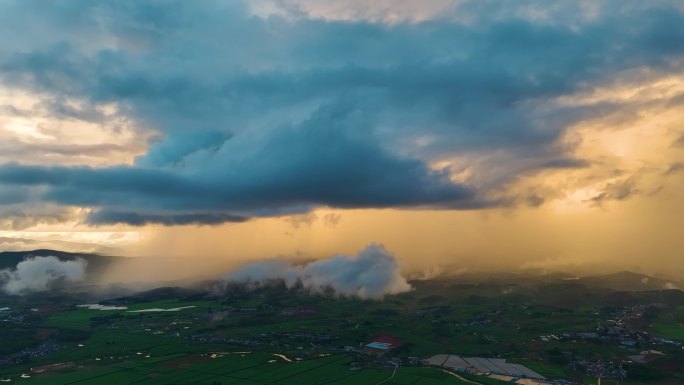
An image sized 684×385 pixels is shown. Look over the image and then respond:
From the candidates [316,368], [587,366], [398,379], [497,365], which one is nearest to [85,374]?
[316,368]

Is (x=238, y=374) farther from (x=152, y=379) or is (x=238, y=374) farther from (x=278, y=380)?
(x=152, y=379)

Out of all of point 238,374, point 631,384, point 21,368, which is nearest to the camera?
point 631,384

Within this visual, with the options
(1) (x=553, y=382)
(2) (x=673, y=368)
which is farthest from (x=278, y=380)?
(2) (x=673, y=368)

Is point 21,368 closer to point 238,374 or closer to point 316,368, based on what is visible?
point 238,374

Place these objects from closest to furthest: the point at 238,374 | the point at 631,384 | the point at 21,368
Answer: the point at 631,384 < the point at 238,374 < the point at 21,368

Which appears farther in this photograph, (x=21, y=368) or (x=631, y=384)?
(x=21, y=368)

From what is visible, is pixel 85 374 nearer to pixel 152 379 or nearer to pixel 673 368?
pixel 152 379

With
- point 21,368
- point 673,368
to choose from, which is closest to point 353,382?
point 673,368

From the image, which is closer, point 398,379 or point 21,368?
point 398,379
